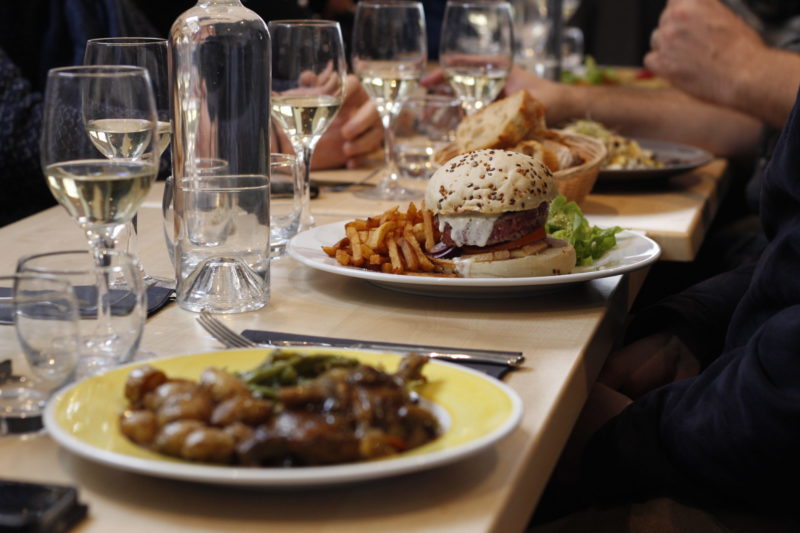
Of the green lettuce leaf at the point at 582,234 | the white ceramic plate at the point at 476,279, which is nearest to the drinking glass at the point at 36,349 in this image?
the white ceramic plate at the point at 476,279

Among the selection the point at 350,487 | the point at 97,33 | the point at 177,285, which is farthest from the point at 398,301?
the point at 97,33

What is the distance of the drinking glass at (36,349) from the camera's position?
795 millimetres

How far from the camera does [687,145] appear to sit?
2.50 meters

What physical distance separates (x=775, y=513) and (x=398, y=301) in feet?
1.66

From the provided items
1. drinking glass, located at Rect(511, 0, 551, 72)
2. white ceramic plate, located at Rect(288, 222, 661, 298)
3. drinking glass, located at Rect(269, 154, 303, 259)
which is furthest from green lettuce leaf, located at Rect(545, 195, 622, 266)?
drinking glass, located at Rect(511, 0, 551, 72)

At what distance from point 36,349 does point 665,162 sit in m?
1.67

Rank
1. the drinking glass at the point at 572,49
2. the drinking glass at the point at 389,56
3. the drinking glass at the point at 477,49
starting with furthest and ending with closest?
the drinking glass at the point at 572,49 → the drinking glass at the point at 477,49 → the drinking glass at the point at 389,56

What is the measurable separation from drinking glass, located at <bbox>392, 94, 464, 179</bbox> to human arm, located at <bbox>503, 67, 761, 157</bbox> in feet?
0.92

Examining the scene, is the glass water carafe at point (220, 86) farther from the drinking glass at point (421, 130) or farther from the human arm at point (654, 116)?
the human arm at point (654, 116)

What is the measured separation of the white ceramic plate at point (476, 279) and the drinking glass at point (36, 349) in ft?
1.50

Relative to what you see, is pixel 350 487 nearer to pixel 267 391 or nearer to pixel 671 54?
pixel 267 391

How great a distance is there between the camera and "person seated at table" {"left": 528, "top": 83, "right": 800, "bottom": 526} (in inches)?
39.2

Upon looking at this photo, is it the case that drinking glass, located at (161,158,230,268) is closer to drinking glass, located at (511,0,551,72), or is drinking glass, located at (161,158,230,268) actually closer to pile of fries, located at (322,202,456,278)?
pile of fries, located at (322,202,456,278)

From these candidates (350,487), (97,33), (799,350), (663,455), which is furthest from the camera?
(97,33)
